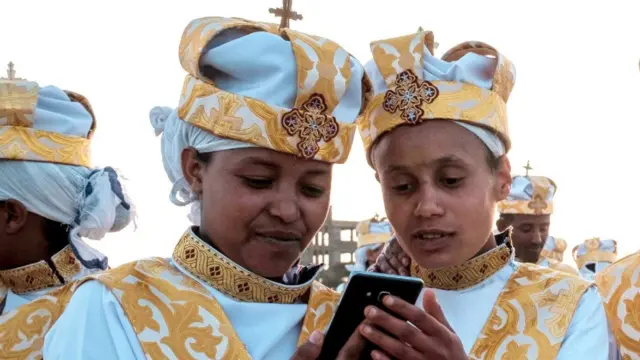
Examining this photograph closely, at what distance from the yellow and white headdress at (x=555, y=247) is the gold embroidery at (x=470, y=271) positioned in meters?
9.00

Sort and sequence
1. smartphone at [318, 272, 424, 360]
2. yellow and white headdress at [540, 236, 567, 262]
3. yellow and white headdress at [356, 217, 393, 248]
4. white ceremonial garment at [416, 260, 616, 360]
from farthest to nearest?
yellow and white headdress at [540, 236, 567, 262] → yellow and white headdress at [356, 217, 393, 248] → white ceremonial garment at [416, 260, 616, 360] → smartphone at [318, 272, 424, 360]

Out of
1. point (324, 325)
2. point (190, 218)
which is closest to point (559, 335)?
point (324, 325)

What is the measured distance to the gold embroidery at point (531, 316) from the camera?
3.31m

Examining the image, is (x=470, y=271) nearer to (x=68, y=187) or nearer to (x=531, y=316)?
(x=531, y=316)

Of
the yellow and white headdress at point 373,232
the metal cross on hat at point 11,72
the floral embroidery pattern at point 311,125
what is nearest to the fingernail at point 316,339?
the floral embroidery pattern at point 311,125

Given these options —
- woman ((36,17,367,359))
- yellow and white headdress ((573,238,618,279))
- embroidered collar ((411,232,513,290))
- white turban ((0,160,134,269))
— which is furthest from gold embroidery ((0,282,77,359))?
yellow and white headdress ((573,238,618,279))

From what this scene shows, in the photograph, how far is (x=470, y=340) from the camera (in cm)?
350

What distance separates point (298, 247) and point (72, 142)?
186cm

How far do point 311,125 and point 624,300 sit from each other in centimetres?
164

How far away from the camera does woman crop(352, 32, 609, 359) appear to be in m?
3.37

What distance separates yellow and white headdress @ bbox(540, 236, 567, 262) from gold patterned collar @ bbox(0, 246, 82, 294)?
907 centimetres

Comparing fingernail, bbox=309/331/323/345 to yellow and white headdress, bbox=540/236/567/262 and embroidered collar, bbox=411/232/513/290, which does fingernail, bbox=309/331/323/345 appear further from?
yellow and white headdress, bbox=540/236/567/262

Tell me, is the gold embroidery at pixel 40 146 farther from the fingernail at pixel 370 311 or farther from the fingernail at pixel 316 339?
the fingernail at pixel 370 311

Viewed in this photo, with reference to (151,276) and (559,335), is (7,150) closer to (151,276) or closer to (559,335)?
(151,276)
